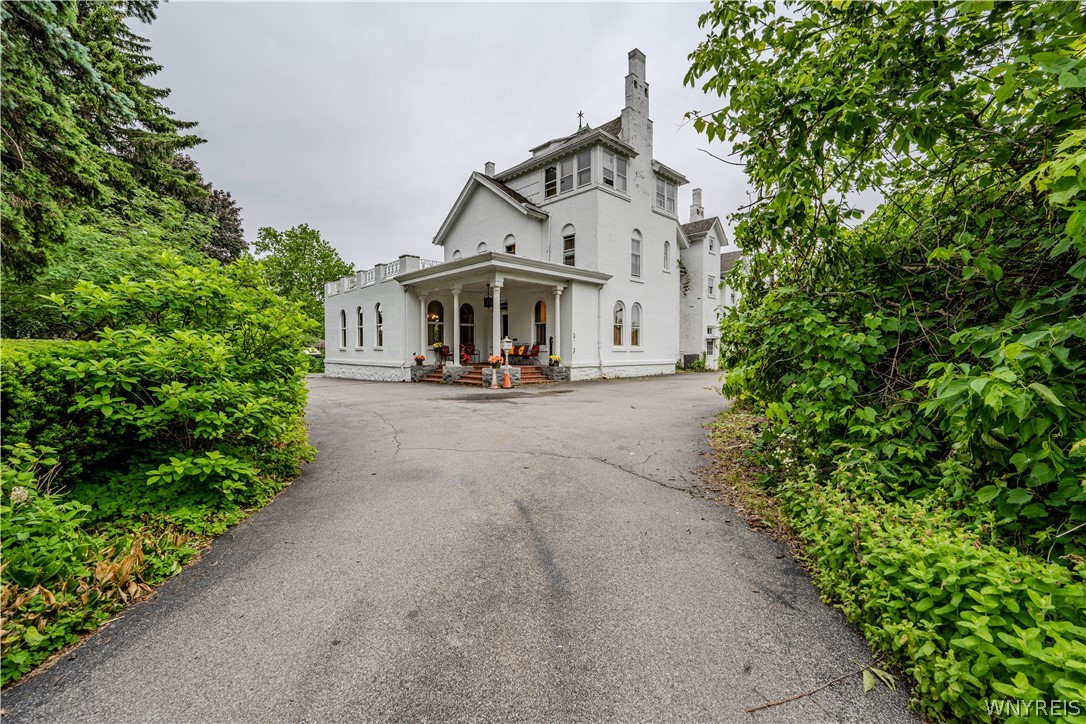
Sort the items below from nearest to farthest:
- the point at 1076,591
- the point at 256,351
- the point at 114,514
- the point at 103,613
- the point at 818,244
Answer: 1. the point at 1076,591
2. the point at 103,613
3. the point at 114,514
4. the point at 818,244
5. the point at 256,351

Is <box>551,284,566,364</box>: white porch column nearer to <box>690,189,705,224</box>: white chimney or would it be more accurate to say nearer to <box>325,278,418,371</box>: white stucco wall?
<box>325,278,418,371</box>: white stucco wall

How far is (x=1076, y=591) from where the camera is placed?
154cm

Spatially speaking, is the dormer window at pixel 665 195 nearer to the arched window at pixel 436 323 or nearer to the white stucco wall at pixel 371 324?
the arched window at pixel 436 323

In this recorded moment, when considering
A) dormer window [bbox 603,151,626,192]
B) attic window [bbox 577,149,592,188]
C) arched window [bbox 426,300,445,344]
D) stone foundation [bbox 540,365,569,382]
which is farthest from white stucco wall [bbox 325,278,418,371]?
dormer window [bbox 603,151,626,192]

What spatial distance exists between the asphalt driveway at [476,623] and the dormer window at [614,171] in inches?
658

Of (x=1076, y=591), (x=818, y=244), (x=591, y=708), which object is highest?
(x=818, y=244)

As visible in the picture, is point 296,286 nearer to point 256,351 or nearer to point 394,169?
point 394,169

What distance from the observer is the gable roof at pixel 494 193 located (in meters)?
19.0

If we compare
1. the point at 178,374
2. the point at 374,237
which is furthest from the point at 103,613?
the point at 374,237

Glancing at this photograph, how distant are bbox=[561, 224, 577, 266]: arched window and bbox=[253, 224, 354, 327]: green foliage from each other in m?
23.2

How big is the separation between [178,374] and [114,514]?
46.5 inches

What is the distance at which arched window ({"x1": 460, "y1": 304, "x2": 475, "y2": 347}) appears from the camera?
66.2 feet

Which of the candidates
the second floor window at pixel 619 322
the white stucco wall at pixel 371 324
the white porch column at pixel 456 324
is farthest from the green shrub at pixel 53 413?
the second floor window at pixel 619 322

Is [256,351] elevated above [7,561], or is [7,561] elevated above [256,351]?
[256,351]
